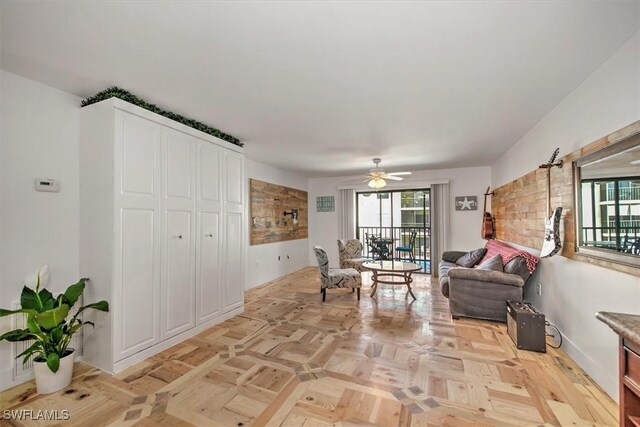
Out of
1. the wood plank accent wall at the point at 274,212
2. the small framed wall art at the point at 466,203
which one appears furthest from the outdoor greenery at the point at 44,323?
the small framed wall art at the point at 466,203

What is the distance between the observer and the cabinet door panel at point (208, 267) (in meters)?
3.10

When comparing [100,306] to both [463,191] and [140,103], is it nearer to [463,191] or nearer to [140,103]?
[140,103]

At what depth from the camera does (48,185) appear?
2273 mm

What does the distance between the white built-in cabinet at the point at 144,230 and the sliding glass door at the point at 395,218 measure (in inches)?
186

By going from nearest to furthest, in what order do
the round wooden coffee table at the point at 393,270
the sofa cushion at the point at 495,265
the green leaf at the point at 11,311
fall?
the green leaf at the point at 11,311
the sofa cushion at the point at 495,265
the round wooden coffee table at the point at 393,270

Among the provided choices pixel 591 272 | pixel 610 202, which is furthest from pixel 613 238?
pixel 591 272

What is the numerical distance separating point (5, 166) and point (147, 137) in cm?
99

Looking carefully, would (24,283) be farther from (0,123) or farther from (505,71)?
(505,71)

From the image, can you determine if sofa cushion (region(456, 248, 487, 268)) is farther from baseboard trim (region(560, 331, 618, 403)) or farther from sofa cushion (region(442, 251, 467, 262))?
baseboard trim (region(560, 331, 618, 403))

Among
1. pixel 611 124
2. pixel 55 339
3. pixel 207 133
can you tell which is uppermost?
pixel 207 133

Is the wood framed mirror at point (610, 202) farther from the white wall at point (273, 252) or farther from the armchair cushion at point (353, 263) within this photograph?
the white wall at point (273, 252)

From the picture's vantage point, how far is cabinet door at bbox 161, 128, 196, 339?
270 cm

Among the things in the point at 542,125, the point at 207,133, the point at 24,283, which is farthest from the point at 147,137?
the point at 542,125

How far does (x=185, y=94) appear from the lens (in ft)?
8.04
